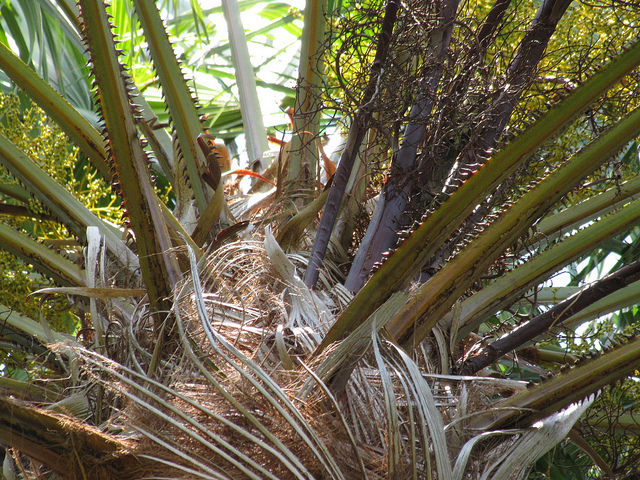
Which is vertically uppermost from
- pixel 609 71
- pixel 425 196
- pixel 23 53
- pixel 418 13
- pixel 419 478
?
pixel 23 53

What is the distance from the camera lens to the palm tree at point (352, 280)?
50.3 inches

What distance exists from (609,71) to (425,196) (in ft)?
1.85

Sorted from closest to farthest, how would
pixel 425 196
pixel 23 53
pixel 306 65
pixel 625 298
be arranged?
1. pixel 425 196
2. pixel 625 298
3. pixel 306 65
4. pixel 23 53

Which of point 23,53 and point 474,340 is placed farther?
point 23,53

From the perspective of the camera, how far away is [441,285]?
4.75ft

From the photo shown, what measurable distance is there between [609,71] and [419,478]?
2.69 feet

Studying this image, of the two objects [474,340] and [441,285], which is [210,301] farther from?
[474,340]

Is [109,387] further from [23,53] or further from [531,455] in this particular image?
[23,53]

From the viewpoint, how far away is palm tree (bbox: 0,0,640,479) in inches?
50.3

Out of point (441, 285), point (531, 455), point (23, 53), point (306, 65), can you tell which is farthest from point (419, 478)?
point (23, 53)

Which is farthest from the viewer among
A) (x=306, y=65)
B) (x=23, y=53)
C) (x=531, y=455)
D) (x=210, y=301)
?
(x=23, y=53)

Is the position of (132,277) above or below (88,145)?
below

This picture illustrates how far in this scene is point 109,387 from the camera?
1.32 metres

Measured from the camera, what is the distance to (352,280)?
1.77 meters
